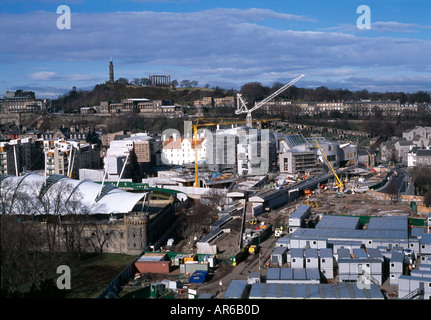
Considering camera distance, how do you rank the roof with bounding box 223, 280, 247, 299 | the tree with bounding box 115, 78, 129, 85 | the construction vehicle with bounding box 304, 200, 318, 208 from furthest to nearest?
1. the tree with bounding box 115, 78, 129, 85
2. the construction vehicle with bounding box 304, 200, 318, 208
3. the roof with bounding box 223, 280, 247, 299

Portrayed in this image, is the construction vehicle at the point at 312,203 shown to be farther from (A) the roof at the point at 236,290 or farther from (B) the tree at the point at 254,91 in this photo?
(B) the tree at the point at 254,91

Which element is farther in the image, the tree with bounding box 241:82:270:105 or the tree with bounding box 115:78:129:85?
the tree with bounding box 115:78:129:85

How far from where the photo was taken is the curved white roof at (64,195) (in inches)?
356

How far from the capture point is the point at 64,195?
937 cm

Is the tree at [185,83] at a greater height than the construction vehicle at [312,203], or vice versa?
the tree at [185,83]

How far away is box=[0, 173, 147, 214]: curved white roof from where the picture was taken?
9047 mm

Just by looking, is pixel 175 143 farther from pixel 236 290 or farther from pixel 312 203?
pixel 236 290

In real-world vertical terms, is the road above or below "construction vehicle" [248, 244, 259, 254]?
below

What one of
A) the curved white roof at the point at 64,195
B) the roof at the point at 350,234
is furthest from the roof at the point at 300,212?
the curved white roof at the point at 64,195
